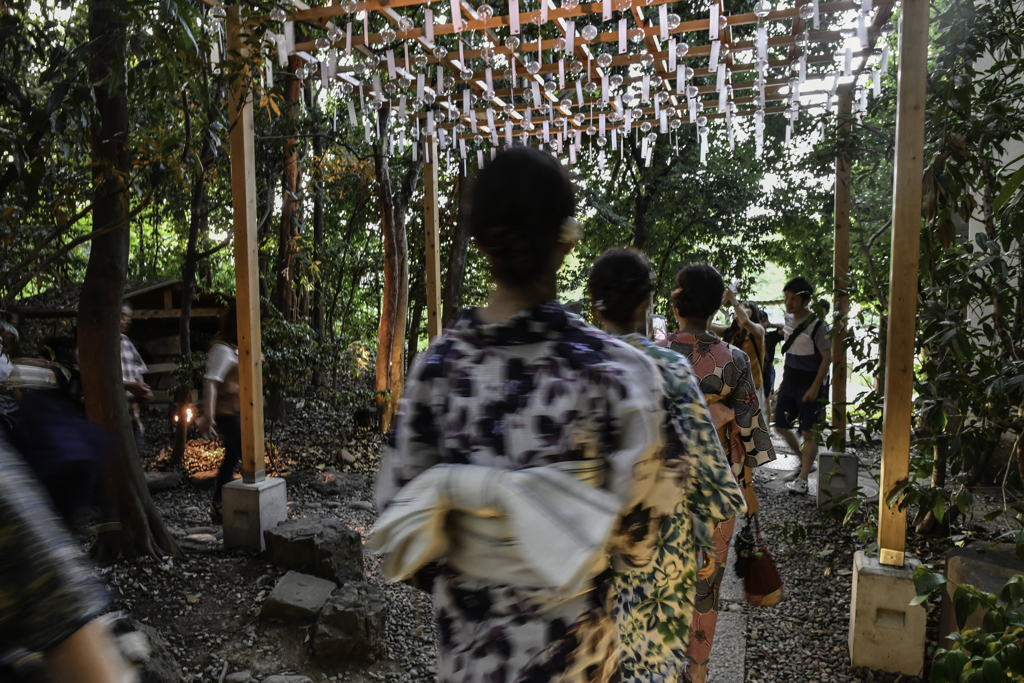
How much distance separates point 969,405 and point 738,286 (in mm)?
6505

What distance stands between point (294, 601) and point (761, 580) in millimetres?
2458

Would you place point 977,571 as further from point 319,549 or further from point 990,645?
point 319,549

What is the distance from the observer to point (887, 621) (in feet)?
10.2

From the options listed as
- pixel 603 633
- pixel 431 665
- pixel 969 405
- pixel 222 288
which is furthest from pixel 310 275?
pixel 603 633

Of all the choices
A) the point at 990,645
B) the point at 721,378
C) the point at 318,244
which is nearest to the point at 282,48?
the point at 721,378

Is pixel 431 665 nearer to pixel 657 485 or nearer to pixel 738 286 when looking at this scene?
pixel 657 485

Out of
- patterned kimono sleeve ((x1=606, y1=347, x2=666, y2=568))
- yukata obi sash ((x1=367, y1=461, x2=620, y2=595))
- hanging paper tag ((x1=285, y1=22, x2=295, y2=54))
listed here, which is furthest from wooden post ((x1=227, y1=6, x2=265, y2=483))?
patterned kimono sleeve ((x1=606, y1=347, x2=666, y2=568))

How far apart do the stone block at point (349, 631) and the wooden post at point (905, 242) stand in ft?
8.42

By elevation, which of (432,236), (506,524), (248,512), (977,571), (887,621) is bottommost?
(887,621)

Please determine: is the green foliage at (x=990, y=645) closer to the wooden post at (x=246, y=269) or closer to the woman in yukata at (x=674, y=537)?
the woman in yukata at (x=674, y=537)

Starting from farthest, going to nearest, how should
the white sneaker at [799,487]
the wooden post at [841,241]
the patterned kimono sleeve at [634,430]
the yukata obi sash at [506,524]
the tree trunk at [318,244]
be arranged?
the tree trunk at [318,244], the white sneaker at [799,487], the wooden post at [841,241], the patterned kimono sleeve at [634,430], the yukata obi sash at [506,524]

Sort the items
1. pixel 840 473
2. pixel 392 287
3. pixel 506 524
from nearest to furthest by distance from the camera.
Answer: pixel 506 524
pixel 840 473
pixel 392 287

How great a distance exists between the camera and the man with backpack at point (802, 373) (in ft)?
18.6

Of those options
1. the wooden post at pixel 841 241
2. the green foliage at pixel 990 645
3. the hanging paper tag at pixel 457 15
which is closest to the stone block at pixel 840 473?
the wooden post at pixel 841 241
